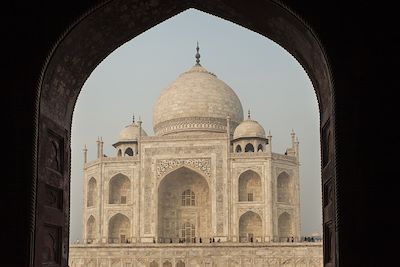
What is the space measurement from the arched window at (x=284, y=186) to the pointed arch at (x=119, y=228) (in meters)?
8.41

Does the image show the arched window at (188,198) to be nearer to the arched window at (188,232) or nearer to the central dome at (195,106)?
the arched window at (188,232)

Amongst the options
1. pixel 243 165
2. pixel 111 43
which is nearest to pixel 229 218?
pixel 243 165

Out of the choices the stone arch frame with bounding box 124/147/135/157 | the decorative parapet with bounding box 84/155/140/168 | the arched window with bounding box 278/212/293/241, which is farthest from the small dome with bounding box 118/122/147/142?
the arched window with bounding box 278/212/293/241

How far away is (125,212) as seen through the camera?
115 ft

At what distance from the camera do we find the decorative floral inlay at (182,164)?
1351 inches

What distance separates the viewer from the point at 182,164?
3456 centimetres

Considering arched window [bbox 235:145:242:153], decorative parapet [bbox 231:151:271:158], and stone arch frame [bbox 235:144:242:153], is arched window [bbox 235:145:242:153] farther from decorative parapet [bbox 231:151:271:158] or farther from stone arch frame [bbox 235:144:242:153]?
decorative parapet [bbox 231:151:271:158]

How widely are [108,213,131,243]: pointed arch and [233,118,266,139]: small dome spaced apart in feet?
25.6

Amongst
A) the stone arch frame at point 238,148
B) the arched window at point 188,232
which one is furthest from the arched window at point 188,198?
the stone arch frame at point 238,148

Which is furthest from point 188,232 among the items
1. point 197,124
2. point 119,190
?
point 197,124

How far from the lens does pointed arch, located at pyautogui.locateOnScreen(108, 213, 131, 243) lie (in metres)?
35.4

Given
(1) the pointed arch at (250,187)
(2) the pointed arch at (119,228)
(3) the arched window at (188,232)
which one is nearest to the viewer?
(1) the pointed arch at (250,187)

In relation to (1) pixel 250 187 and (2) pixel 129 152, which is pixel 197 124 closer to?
(2) pixel 129 152

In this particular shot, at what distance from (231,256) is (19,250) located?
78.5 ft
